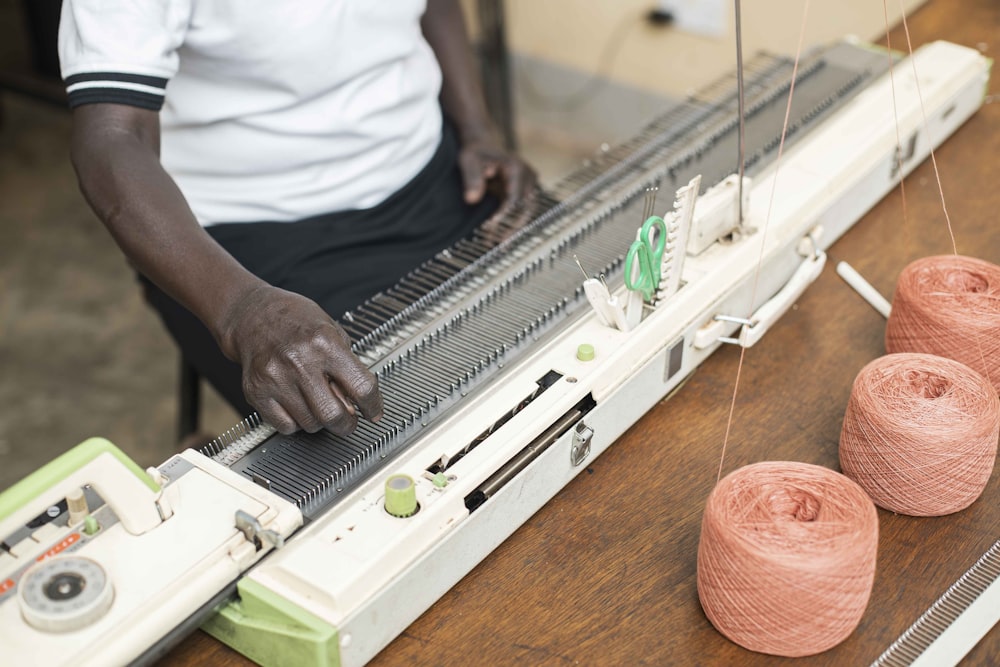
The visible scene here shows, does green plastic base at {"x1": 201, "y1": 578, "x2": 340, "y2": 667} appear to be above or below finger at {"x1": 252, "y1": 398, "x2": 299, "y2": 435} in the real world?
below

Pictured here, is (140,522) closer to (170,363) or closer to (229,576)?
(229,576)

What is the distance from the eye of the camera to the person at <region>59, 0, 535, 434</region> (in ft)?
4.37

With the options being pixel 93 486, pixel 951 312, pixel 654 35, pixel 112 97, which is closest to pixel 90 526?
pixel 93 486

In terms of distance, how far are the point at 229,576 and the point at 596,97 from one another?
3.24 meters

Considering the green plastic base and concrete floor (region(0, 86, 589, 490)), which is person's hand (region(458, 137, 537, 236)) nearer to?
concrete floor (region(0, 86, 589, 490))

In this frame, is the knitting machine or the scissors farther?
the scissors

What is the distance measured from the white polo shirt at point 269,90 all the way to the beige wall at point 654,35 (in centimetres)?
175

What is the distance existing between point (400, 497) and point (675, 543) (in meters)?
0.31

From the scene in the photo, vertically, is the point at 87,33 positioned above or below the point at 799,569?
above

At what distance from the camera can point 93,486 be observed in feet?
3.48

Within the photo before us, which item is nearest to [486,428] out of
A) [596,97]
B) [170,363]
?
[170,363]

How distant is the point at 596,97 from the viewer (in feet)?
13.5

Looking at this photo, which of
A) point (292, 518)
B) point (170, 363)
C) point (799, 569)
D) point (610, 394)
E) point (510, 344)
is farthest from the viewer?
point (170, 363)

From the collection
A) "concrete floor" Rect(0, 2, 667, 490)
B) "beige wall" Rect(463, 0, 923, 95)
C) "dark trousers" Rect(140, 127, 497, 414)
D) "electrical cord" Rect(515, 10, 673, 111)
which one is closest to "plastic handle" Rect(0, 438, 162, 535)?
"dark trousers" Rect(140, 127, 497, 414)
